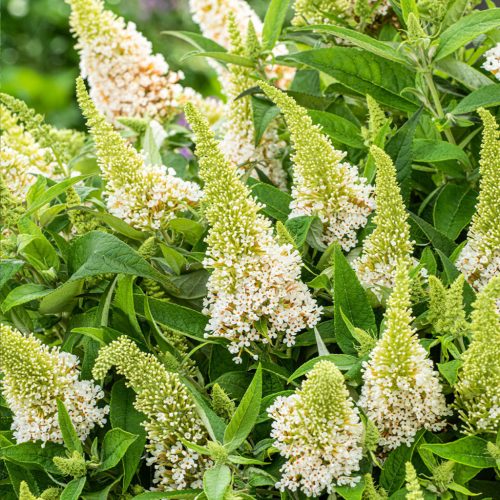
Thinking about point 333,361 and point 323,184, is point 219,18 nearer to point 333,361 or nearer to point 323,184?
point 323,184

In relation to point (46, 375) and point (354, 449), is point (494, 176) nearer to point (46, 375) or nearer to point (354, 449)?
point (354, 449)

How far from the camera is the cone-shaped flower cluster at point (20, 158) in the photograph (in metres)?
1.23

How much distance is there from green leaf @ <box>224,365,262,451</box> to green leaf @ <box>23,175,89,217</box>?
35cm

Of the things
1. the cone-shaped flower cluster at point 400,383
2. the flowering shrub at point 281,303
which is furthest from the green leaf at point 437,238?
the cone-shaped flower cluster at point 400,383

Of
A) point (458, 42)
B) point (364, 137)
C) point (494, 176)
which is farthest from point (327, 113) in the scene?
point (494, 176)

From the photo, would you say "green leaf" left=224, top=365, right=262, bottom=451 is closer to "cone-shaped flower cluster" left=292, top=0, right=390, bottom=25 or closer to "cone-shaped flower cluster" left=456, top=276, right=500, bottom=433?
"cone-shaped flower cluster" left=456, top=276, right=500, bottom=433

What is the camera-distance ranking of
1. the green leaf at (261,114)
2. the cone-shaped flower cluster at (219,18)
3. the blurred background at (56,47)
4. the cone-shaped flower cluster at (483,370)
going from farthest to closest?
1. the blurred background at (56,47)
2. the cone-shaped flower cluster at (219,18)
3. the green leaf at (261,114)
4. the cone-shaped flower cluster at (483,370)

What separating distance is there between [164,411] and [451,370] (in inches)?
11.0

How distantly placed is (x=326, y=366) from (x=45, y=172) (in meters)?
0.73

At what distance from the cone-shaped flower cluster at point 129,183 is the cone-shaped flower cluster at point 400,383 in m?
0.34

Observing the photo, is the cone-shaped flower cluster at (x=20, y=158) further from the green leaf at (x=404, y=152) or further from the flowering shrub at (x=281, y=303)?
the green leaf at (x=404, y=152)

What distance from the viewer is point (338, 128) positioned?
114 centimetres

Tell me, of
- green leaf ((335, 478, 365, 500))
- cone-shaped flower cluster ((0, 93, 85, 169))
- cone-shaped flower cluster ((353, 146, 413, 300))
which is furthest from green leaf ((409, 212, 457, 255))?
cone-shaped flower cluster ((0, 93, 85, 169))

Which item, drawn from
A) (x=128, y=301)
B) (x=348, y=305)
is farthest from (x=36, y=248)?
(x=348, y=305)
